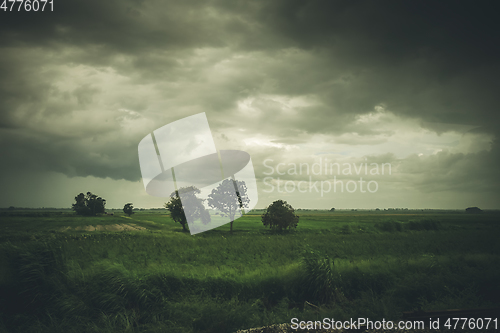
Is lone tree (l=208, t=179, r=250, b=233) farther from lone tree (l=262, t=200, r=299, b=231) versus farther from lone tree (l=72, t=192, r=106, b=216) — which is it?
lone tree (l=72, t=192, r=106, b=216)

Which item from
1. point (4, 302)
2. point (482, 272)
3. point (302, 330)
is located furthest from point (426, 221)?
point (4, 302)

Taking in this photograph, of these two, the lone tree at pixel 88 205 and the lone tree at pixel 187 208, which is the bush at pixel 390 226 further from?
the lone tree at pixel 88 205

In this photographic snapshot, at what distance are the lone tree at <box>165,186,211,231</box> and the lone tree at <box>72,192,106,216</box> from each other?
89.2ft

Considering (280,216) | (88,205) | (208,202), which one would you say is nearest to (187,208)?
(208,202)

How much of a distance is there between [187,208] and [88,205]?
32.5 meters

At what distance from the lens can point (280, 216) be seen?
4156cm

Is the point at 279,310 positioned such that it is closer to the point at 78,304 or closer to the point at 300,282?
the point at 300,282

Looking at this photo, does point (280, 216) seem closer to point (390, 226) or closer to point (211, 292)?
point (390, 226)

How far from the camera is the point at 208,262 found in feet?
57.4

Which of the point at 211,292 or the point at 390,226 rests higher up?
the point at 211,292

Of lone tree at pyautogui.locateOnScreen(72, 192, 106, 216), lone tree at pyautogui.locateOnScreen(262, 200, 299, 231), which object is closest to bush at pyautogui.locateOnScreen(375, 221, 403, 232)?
lone tree at pyautogui.locateOnScreen(262, 200, 299, 231)

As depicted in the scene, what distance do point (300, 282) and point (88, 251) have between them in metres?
15.5

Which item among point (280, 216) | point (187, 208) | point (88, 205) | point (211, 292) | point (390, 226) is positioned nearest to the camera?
point (211, 292)

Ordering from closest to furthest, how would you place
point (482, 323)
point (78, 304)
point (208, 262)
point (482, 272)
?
point (482, 323) → point (78, 304) → point (482, 272) → point (208, 262)
